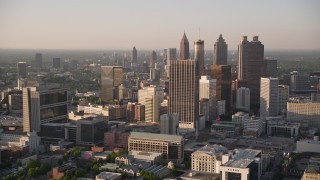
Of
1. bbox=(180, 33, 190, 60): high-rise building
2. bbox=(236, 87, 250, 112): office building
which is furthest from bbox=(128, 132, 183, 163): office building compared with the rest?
bbox=(180, 33, 190, 60): high-rise building

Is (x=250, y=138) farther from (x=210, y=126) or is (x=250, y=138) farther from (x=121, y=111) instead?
(x=121, y=111)

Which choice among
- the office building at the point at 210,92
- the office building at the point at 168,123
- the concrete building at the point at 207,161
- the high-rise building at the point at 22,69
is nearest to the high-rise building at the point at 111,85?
the office building at the point at 210,92

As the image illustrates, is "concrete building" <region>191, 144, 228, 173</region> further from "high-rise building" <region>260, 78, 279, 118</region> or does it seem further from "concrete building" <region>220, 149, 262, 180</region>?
"high-rise building" <region>260, 78, 279, 118</region>

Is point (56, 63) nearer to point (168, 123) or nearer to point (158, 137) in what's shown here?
point (168, 123)

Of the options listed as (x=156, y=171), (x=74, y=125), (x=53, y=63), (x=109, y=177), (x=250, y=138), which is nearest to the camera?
(x=109, y=177)

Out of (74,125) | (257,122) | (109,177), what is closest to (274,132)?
(257,122)

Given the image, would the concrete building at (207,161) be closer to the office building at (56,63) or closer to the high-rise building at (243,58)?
the high-rise building at (243,58)

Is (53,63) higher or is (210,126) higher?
(53,63)

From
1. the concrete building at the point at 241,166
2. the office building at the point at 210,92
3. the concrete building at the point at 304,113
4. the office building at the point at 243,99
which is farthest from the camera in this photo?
the office building at the point at 243,99
